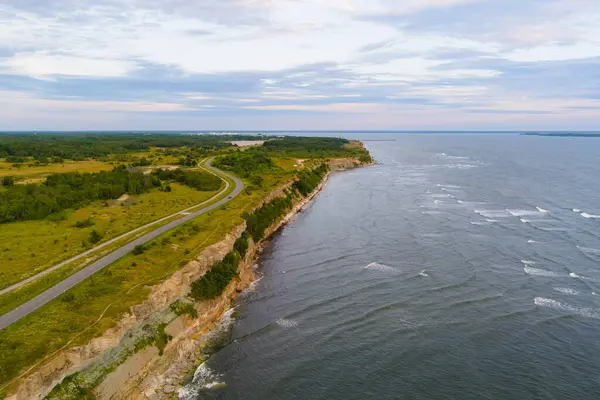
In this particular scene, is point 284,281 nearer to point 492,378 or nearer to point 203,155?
point 492,378

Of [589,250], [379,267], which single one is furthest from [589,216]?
[379,267]

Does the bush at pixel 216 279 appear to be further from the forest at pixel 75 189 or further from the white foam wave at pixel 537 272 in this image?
the forest at pixel 75 189

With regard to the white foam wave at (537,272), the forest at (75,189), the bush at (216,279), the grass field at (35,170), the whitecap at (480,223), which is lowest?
the white foam wave at (537,272)

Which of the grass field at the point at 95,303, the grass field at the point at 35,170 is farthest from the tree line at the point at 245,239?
the grass field at the point at 35,170

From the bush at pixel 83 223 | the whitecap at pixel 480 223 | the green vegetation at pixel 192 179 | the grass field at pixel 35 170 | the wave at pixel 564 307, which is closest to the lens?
the wave at pixel 564 307

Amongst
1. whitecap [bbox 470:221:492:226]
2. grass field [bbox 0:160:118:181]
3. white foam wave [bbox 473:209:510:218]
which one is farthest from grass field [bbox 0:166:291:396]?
grass field [bbox 0:160:118:181]

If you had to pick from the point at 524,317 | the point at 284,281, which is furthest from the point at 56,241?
the point at 524,317
